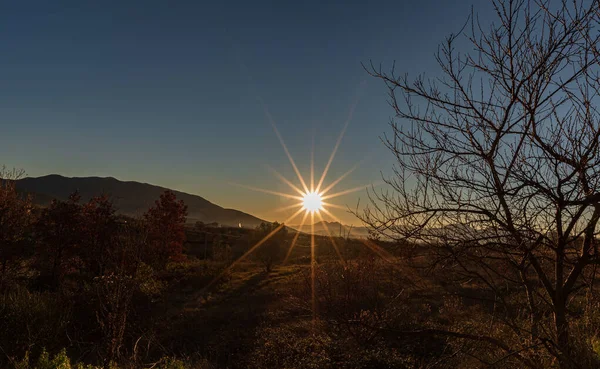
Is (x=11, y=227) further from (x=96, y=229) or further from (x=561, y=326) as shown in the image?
(x=561, y=326)

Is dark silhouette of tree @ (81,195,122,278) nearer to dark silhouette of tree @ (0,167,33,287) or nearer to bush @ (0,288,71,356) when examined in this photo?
dark silhouette of tree @ (0,167,33,287)

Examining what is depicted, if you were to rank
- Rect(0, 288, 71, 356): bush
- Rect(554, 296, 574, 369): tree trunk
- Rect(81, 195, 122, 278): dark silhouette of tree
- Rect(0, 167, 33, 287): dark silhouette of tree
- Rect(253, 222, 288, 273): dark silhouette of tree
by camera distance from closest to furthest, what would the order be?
Rect(554, 296, 574, 369): tree trunk → Rect(0, 288, 71, 356): bush → Rect(0, 167, 33, 287): dark silhouette of tree → Rect(81, 195, 122, 278): dark silhouette of tree → Rect(253, 222, 288, 273): dark silhouette of tree

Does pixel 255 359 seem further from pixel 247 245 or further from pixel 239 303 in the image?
pixel 247 245

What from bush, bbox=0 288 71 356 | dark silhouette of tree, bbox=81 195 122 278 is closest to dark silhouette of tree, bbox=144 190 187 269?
dark silhouette of tree, bbox=81 195 122 278

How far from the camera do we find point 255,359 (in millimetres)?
9133

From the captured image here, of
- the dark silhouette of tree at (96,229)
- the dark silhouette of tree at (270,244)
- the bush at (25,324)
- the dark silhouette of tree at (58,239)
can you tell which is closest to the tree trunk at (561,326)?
the bush at (25,324)

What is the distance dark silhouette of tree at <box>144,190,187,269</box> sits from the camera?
20656 millimetres

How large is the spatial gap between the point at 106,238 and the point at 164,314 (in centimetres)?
494

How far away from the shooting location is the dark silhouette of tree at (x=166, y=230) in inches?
813

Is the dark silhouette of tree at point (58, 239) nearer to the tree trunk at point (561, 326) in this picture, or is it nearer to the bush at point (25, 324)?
the bush at point (25, 324)

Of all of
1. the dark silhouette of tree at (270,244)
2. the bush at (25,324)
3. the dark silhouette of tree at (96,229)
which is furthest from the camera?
the dark silhouette of tree at (270,244)

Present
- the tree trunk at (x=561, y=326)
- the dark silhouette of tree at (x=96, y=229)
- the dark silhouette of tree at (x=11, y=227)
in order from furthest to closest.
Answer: the dark silhouette of tree at (x=96, y=229) < the dark silhouette of tree at (x=11, y=227) < the tree trunk at (x=561, y=326)

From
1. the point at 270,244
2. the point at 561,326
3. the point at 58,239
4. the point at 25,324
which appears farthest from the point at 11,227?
the point at 270,244

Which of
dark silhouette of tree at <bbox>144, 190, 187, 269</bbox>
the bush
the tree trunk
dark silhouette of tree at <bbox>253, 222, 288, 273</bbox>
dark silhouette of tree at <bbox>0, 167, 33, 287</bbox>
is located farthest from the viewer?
dark silhouette of tree at <bbox>253, 222, 288, 273</bbox>
